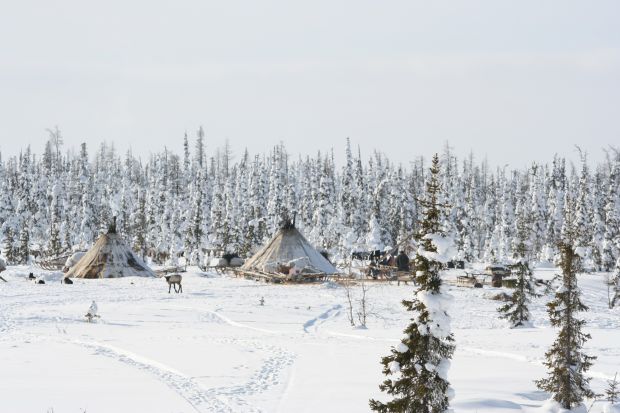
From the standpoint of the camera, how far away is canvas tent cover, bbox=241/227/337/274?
160 ft

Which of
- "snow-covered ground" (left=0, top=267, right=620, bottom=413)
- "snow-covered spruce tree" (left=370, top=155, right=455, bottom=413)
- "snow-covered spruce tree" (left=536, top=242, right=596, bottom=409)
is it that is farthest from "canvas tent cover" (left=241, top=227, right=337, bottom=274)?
"snow-covered spruce tree" (left=370, top=155, right=455, bottom=413)

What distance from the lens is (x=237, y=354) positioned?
18359 millimetres

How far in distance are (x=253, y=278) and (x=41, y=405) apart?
37.4 m

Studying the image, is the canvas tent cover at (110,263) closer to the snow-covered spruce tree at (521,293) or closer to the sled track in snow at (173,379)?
the sled track in snow at (173,379)

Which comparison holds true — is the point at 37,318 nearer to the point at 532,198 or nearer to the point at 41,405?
the point at 41,405

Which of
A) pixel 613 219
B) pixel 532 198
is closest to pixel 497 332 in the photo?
pixel 613 219

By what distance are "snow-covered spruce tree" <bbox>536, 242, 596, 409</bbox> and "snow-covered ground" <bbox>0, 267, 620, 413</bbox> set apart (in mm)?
489

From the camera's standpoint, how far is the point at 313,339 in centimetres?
2194

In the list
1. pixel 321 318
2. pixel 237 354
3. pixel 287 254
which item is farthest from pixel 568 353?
pixel 287 254

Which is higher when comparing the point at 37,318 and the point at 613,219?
the point at 613,219

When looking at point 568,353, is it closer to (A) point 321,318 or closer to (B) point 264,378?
(B) point 264,378

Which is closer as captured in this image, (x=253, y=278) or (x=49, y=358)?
(x=49, y=358)

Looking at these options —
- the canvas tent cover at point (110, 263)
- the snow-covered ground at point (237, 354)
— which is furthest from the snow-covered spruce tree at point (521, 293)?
the canvas tent cover at point (110, 263)

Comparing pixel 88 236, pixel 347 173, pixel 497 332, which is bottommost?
pixel 497 332
